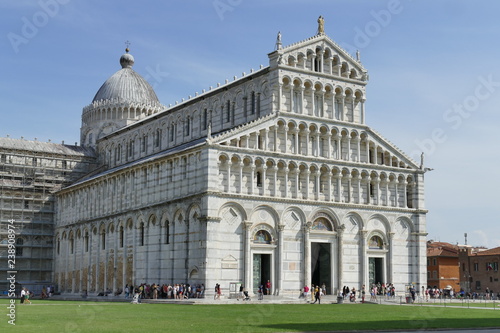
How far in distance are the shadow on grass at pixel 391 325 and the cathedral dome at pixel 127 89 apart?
60876 mm

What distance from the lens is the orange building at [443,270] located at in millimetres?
103062

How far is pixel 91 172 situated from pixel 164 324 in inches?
2196

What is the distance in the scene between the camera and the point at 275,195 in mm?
58531

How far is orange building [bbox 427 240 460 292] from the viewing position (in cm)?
10306

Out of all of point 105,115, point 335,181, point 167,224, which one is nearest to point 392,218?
point 335,181

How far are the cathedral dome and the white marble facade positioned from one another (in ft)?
57.6

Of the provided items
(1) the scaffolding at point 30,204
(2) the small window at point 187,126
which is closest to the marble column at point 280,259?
(2) the small window at point 187,126

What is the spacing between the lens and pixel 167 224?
6038 cm

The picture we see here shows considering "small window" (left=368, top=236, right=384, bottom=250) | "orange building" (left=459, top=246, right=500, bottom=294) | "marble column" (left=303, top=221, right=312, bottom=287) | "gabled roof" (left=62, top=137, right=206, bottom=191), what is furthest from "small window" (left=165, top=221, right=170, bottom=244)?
"orange building" (left=459, top=246, right=500, bottom=294)

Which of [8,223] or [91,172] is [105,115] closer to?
[91,172]

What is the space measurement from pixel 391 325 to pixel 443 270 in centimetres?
7745

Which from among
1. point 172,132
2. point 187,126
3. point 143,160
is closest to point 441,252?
point 172,132

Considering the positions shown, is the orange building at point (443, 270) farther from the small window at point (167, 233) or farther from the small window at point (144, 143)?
the small window at point (167, 233)

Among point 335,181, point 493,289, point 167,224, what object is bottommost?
point 493,289
